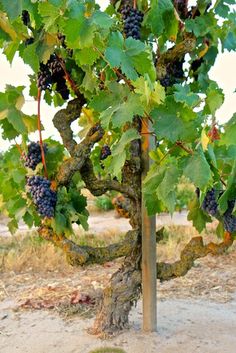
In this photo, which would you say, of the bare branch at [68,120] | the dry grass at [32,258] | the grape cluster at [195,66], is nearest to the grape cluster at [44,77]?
the bare branch at [68,120]

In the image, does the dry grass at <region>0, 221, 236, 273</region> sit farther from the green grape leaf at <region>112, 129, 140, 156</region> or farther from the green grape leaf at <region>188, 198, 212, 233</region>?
the green grape leaf at <region>112, 129, 140, 156</region>

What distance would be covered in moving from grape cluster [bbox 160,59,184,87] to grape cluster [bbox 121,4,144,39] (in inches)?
17.4

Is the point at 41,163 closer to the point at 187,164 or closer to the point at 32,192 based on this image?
the point at 32,192

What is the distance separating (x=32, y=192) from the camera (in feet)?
9.43

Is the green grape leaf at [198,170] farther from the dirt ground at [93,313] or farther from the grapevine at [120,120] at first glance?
the dirt ground at [93,313]

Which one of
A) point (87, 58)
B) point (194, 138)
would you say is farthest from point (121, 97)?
point (194, 138)

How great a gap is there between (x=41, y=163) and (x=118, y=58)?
120 centimetres

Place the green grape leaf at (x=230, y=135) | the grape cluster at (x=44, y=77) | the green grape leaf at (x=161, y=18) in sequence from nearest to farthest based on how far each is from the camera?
1. the green grape leaf at (x=230, y=135)
2. the green grape leaf at (x=161, y=18)
3. the grape cluster at (x=44, y=77)

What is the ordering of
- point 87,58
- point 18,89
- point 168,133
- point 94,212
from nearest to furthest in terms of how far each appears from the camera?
point 168,133, point 87,58, point 18,89, point 94,212

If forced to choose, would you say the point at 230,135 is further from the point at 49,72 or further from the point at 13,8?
the point at 49,72

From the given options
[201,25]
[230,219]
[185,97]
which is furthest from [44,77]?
[230,219]

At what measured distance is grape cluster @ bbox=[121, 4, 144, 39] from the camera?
2.61 metres

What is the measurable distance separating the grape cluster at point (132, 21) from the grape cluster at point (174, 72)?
0.44m

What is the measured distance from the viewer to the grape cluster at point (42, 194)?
9.36 feet
